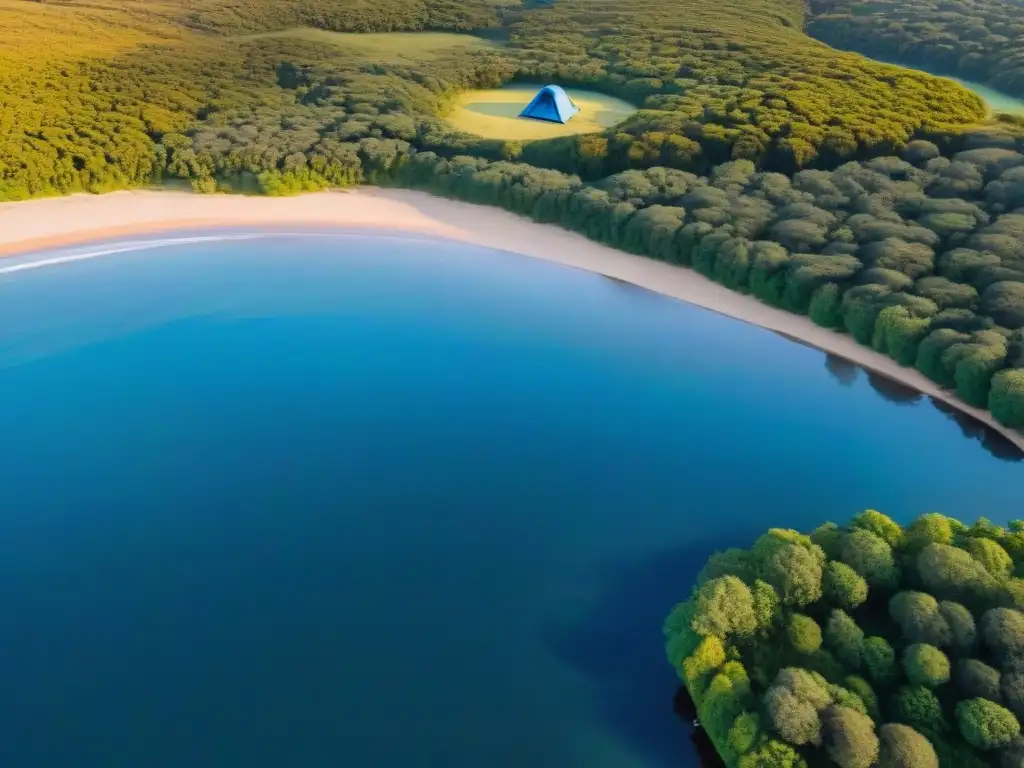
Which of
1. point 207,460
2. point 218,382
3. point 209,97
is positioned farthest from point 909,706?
point 209,97

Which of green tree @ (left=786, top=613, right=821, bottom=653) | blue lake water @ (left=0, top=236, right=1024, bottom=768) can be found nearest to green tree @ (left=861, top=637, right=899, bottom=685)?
green tree @ (left=786, top=613, right=821, bottom=653)

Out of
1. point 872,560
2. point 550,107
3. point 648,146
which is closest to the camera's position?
point 872,560

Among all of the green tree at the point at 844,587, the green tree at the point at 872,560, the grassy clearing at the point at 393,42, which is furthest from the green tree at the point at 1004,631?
the grassy clearing at the point at 393,42

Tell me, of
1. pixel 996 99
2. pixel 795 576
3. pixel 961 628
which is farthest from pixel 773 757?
pixel 996 99

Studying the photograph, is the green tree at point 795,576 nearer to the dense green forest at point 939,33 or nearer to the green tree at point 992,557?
the green tree at point 992,557

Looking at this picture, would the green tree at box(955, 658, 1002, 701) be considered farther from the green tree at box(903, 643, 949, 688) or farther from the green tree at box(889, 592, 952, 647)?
the green tree at box(889, 592, 952, 647)

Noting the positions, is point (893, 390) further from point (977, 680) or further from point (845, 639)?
point (977, 680)

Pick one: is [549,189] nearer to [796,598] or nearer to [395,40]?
[796,598]
